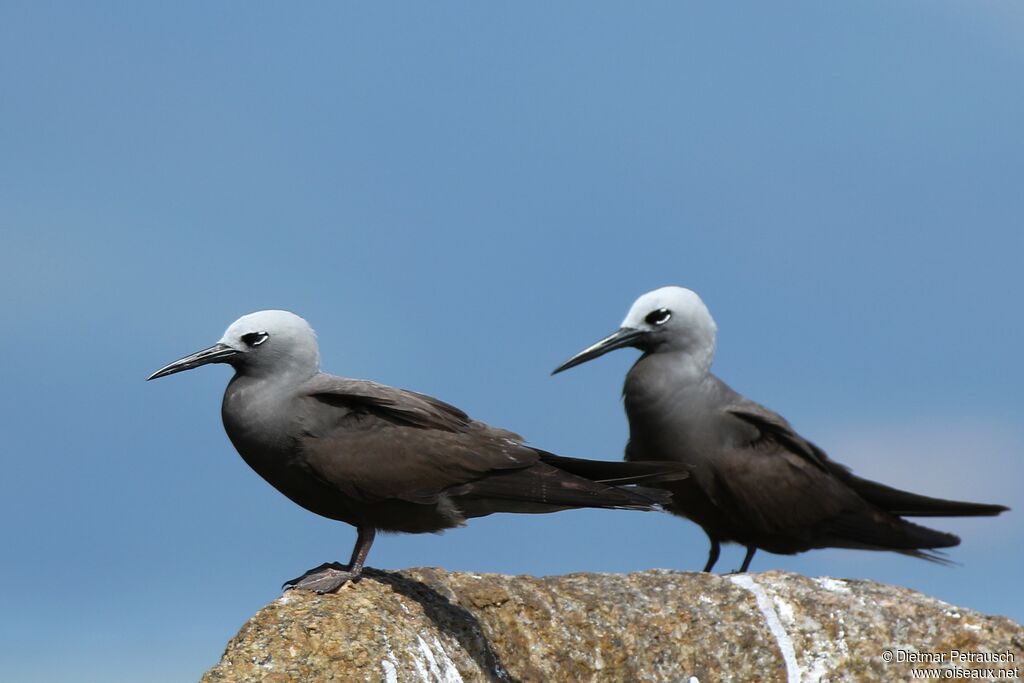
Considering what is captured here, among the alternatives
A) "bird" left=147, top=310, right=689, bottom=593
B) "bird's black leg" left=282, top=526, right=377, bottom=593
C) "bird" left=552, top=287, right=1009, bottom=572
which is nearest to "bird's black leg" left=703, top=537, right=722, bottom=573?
"bird" left=552, top=287, right=1009, bottom=572

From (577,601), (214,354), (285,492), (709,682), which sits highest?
(214,354)

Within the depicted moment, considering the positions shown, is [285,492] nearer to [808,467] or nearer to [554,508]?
[554,508]

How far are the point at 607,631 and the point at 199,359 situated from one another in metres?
3.48

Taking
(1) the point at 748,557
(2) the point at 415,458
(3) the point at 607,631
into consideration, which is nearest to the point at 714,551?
(1) the point at 748,557

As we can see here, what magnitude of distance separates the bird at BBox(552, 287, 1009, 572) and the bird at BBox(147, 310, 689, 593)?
2309mm

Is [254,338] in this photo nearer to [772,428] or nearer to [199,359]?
[199,359]

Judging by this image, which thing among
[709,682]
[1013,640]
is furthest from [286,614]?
[1013,640]

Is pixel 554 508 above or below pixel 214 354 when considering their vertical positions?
below

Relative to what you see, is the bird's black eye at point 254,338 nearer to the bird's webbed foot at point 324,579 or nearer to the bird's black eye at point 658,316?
the bird's webbed foot at point 324,579

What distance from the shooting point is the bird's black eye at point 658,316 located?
41.1 feet

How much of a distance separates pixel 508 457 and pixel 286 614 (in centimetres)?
176

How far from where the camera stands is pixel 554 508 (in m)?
9.52

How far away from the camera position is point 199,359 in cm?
977

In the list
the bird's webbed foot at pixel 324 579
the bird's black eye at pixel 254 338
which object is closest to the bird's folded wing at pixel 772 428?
the bird's webbed foot at pixel 324 579
